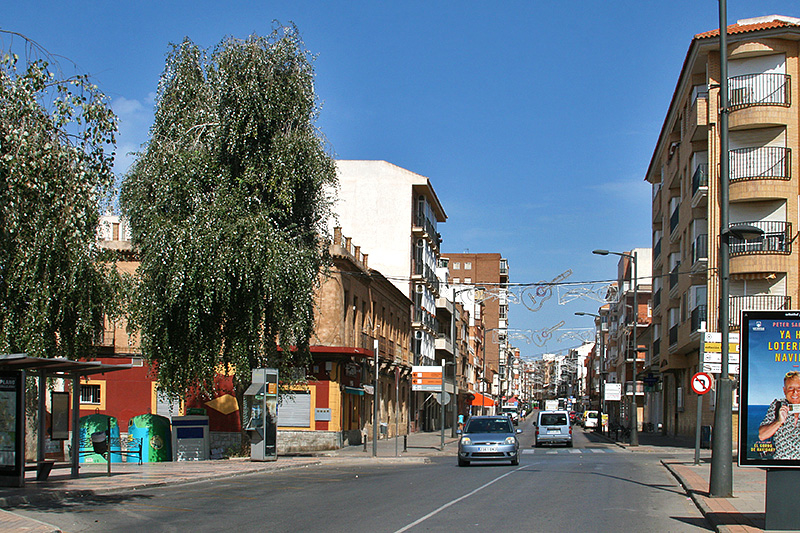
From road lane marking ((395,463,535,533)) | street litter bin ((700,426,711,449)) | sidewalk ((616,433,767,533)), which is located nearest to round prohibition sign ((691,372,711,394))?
sidewalk ((616,433,767,533))

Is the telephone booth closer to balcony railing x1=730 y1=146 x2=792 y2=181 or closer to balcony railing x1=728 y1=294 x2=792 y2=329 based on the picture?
balcony railing x1=728 y1=294 x2=792 y2=329

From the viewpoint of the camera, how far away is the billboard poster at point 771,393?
1138 cm

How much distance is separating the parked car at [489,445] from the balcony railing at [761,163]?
16.7 m

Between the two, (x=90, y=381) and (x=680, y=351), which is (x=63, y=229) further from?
(x=680, y=351)

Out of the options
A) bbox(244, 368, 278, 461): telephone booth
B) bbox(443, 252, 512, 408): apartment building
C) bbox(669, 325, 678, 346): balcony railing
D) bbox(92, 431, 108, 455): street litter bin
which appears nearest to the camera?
bbox(92, 431, 108, 455): street litter bin

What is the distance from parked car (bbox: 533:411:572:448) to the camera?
150 feet

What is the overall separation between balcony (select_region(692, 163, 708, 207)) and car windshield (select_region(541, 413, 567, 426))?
1343 centimetres

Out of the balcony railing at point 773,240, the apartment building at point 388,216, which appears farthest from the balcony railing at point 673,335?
the apartment building at point 388,216

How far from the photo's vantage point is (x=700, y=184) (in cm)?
3934

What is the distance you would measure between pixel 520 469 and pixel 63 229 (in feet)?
48.1

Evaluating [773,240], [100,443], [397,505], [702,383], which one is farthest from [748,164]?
[100,443]

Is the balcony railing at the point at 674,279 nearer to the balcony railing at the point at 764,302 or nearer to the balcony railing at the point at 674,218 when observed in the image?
the balcony railing at the point at 674,218

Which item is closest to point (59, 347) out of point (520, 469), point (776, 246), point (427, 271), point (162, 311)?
point (162, 311)

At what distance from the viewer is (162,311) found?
25.7 metres
